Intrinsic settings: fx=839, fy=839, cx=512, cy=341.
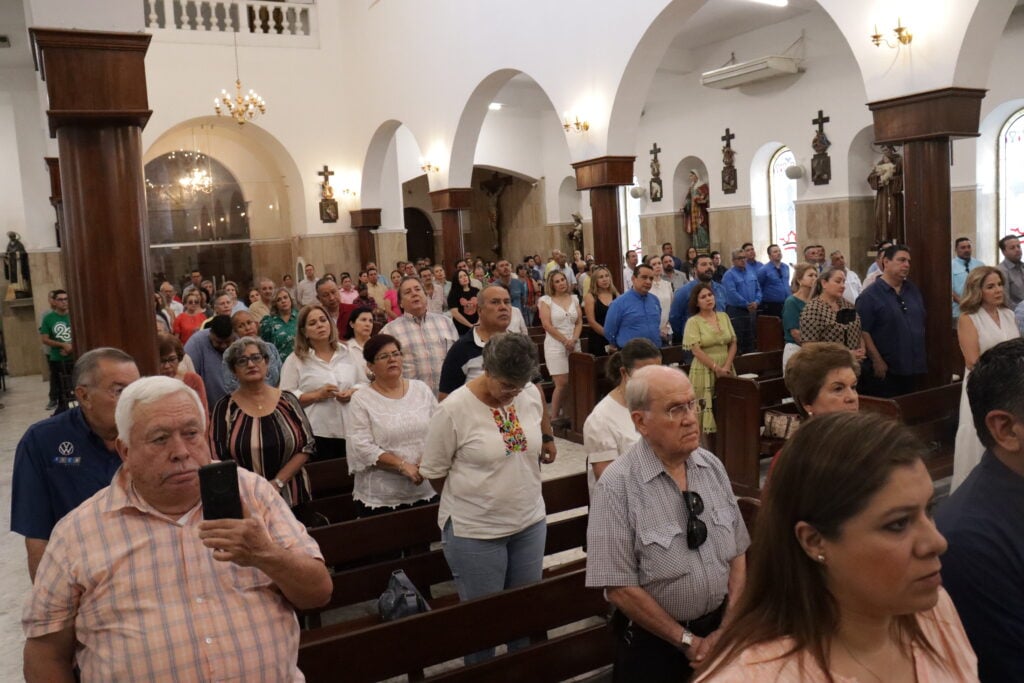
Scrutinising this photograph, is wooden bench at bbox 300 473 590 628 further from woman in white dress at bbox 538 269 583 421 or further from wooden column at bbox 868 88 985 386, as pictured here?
wooden column at bbox 868 88 985 386

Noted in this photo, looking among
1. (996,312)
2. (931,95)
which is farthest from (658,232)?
(996,312)

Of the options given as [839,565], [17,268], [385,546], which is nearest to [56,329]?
[17,268]

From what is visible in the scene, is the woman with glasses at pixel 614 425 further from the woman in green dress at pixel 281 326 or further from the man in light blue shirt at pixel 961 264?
the man in light blue shirt at pixel 961 264

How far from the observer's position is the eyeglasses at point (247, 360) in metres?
3.80

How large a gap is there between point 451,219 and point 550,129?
294 inches

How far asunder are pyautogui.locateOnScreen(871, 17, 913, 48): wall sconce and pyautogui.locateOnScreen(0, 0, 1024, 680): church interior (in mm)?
45

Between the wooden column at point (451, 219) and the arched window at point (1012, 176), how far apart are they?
8191 millimetres

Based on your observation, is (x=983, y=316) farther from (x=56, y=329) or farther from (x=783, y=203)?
(x=783, y=203)

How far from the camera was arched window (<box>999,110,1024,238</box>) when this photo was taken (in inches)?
487

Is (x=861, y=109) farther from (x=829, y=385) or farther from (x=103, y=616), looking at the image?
(x=103, y=616)

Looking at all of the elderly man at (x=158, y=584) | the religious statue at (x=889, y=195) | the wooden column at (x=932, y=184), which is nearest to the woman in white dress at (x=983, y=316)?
the wooden column at (x=932, y=184)

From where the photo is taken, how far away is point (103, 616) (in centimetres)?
187

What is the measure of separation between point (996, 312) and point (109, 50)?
197 inches

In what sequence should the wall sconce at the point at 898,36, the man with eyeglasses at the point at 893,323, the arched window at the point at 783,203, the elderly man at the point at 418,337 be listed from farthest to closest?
the arched window at the point at 783,203, the wall sconce at the point at 898,36, the man with eyeglasses at the point at 893,323, the elderly man at the point at 418,337
